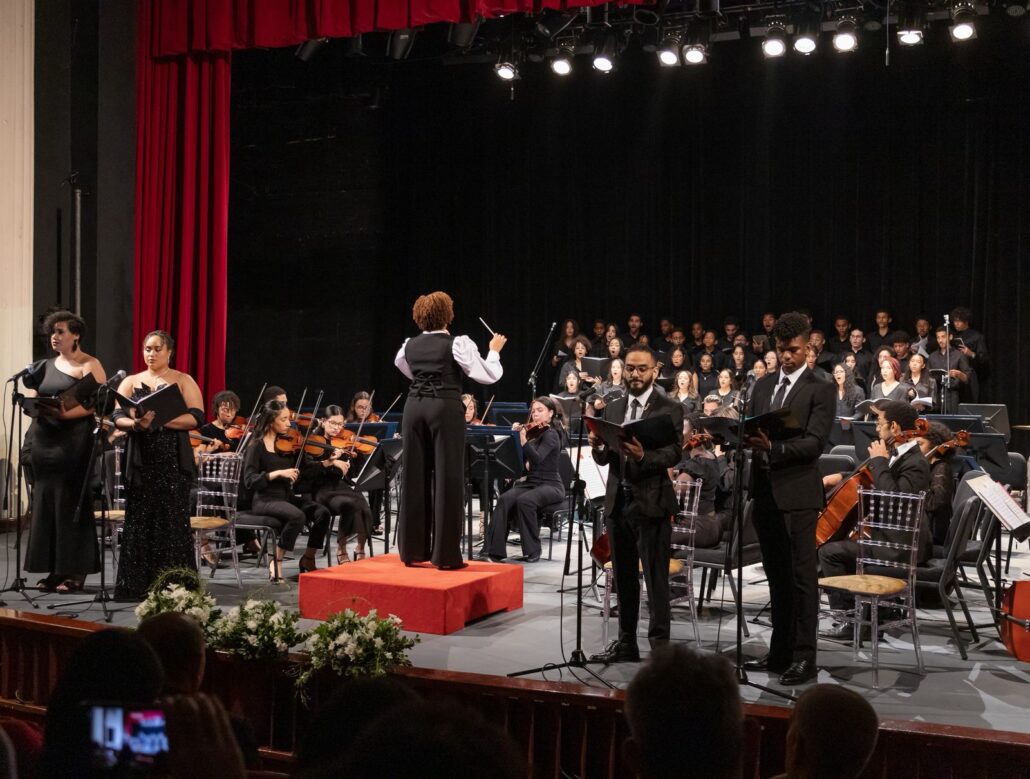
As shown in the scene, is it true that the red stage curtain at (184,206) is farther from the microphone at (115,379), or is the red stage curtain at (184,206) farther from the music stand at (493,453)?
the microphone at (115,379)

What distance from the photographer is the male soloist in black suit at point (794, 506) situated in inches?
193

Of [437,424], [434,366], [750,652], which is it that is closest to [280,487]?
[437,424]

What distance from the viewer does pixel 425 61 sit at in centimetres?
1644

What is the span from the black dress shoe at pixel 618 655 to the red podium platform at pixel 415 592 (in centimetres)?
103

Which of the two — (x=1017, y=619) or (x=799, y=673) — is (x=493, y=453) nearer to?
(x=799, y=673)

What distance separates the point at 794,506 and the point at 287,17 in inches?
265

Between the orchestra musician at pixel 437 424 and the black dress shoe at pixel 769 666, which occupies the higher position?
the orchestra musician at pixel 437 424

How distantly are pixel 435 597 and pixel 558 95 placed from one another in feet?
39.6

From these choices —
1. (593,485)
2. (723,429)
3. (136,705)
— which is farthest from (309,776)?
(593,485)

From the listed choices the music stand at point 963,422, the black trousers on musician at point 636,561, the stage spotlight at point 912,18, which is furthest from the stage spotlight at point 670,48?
the black trousers on musician at point 636,561

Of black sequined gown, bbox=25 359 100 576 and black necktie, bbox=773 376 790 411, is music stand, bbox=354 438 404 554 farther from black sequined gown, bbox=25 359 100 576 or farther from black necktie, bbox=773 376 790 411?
black necktie, bbox=773 376 790 411

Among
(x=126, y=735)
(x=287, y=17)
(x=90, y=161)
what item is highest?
(x=287, y=17)

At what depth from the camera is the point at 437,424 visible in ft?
19.9

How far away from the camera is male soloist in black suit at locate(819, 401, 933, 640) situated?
5754 mm
